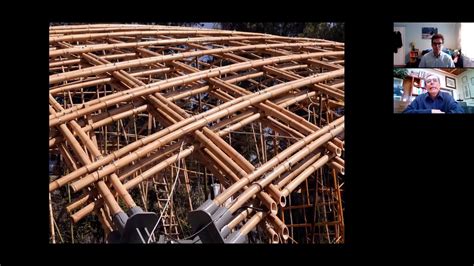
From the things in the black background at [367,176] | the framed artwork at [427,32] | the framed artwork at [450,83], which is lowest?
the black background at [367,176]

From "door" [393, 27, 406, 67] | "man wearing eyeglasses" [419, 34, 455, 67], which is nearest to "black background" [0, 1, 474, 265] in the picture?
"door" [393, 27, 406, 67]

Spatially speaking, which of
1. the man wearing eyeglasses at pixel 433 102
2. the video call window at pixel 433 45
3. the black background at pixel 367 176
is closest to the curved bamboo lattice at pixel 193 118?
the black background at pixel 367 176

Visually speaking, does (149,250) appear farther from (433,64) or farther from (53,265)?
(433,64)

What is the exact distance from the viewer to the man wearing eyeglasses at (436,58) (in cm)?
372

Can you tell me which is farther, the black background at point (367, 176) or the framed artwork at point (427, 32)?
the framed artwork at point (427, 32)

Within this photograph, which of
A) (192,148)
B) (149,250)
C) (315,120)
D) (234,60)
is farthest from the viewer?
(315,120)

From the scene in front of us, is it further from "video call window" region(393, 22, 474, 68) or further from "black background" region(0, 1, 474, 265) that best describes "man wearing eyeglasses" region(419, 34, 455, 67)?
"black background" region(0, 1, 474, 265)

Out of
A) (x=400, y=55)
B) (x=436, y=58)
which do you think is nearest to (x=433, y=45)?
(x=436, y=58)

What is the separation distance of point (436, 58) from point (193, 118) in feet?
5.16

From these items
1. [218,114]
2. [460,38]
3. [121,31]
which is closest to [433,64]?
[460,38]

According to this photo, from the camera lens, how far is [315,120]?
605 cm

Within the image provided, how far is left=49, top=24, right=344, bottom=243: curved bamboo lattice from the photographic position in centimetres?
362

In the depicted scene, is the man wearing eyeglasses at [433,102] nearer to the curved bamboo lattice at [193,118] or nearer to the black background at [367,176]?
the black background at [367,176]
